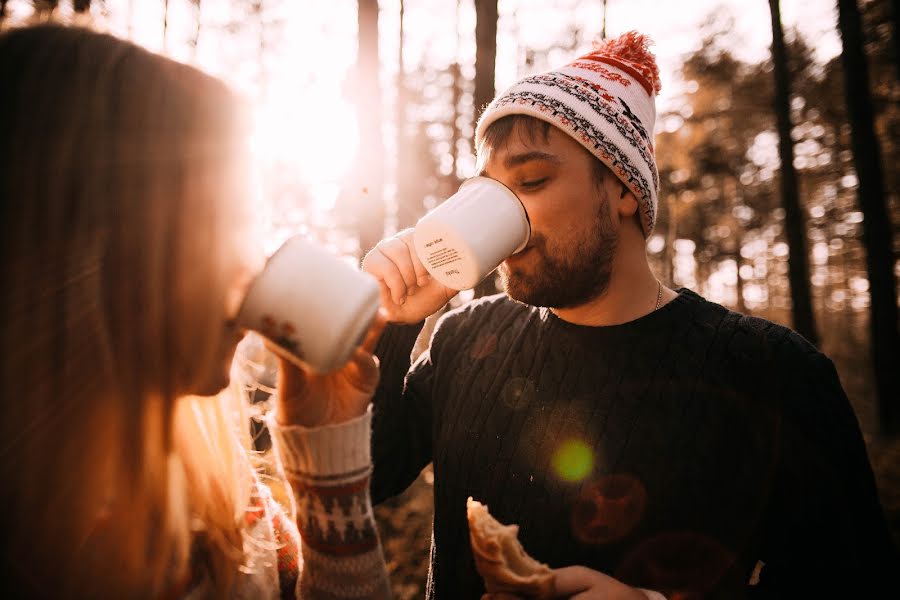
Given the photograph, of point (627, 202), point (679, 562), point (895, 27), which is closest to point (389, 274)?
point (627, 202)

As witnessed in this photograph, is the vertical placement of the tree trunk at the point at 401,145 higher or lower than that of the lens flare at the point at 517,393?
higher

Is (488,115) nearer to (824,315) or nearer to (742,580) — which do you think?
(742,580)

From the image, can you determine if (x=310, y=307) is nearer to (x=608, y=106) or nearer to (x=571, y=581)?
(x=571, y=581)

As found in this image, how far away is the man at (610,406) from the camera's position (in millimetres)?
1490

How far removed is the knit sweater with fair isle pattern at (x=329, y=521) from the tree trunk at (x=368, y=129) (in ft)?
15.0

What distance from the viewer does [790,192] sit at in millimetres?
9234

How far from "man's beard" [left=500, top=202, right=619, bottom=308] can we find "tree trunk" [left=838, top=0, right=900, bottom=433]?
9.45 meters

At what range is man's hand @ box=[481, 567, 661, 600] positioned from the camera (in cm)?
122

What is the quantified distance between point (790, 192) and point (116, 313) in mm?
11135

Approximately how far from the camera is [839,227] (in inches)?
901

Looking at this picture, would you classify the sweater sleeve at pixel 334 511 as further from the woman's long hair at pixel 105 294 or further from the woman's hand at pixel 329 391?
the woman's long hair at pixel 105 294

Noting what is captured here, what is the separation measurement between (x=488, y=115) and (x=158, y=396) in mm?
1590

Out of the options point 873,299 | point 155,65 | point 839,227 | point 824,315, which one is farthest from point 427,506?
point 824,315

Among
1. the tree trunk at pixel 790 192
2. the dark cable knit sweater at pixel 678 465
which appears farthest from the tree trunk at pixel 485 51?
the tree trunk at pixel 790 192
